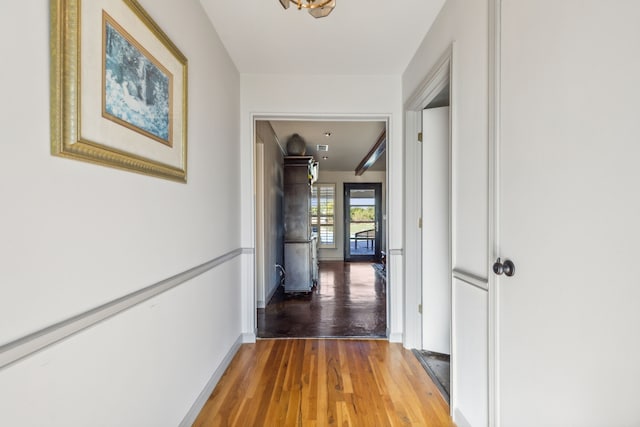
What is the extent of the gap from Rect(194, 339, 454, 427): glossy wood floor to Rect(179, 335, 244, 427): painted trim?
0.04 m

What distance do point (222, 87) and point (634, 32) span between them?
228 cm

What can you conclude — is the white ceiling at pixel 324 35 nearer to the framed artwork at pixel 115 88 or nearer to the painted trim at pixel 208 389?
the framed artwork at pixel 115 88

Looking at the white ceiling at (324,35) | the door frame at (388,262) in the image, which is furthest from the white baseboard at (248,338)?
the white ceiling at (324,35)

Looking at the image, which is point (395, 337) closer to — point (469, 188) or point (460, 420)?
point (460, 420)

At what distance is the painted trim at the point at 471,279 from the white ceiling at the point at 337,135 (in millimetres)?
2824

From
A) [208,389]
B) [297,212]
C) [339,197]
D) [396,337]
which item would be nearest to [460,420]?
[396,337]

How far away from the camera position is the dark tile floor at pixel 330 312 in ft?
10.2

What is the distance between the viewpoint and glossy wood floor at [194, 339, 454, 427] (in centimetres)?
176

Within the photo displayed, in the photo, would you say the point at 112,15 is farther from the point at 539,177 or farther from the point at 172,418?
the point at 172,418

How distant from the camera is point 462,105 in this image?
165 centimetres

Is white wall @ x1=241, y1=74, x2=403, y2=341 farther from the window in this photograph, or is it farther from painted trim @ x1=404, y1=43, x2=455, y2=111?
the window

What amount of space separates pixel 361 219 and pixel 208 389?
678 centimetres

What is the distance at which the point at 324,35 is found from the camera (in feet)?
7.30

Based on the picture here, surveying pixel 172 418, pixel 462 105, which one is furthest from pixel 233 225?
pixel 462 105
